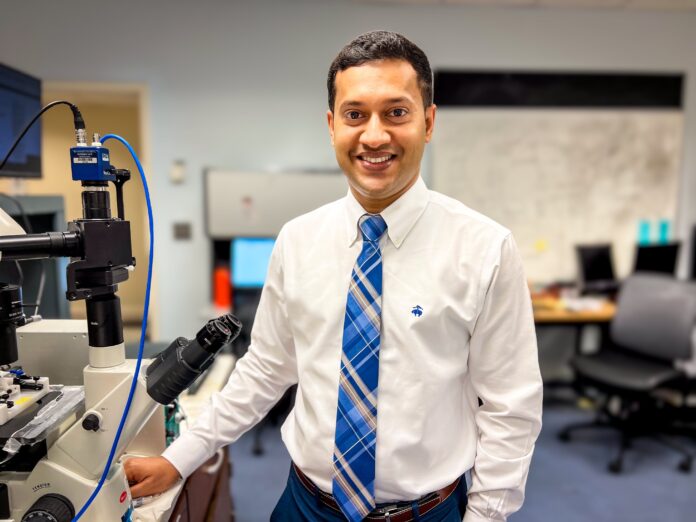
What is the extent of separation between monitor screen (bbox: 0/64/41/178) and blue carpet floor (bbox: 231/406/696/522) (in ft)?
5.47

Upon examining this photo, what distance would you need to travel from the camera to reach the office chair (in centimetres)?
266

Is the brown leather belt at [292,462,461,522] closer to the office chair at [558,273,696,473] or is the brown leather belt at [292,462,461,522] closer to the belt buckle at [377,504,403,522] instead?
the belt buckle at [377,504,403,522]

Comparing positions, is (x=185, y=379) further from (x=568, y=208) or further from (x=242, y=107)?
(x=568, y=208)

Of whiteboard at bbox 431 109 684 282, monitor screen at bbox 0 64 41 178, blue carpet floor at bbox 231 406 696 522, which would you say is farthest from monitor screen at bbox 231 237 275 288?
monitor screen at bbox 0 64 41 178

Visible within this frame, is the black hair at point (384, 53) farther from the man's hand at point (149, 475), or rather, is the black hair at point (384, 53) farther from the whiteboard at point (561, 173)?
the whiteboard at point (561, 173)

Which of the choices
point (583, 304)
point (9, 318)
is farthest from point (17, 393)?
point (583, 304)

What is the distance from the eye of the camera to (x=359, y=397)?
37.9 inches

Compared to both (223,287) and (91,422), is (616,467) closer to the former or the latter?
(223,287)

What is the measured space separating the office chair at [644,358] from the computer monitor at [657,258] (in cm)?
74

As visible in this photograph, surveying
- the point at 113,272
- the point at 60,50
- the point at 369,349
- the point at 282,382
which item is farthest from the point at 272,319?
the point at 60,50

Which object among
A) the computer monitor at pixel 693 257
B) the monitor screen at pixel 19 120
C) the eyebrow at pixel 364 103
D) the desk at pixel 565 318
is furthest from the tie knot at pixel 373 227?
the computer monitor at pixel 693 257

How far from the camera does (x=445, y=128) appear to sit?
3.61 metres

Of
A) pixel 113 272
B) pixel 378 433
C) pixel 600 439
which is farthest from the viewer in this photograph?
pixel 600 439

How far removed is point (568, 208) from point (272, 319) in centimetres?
319
